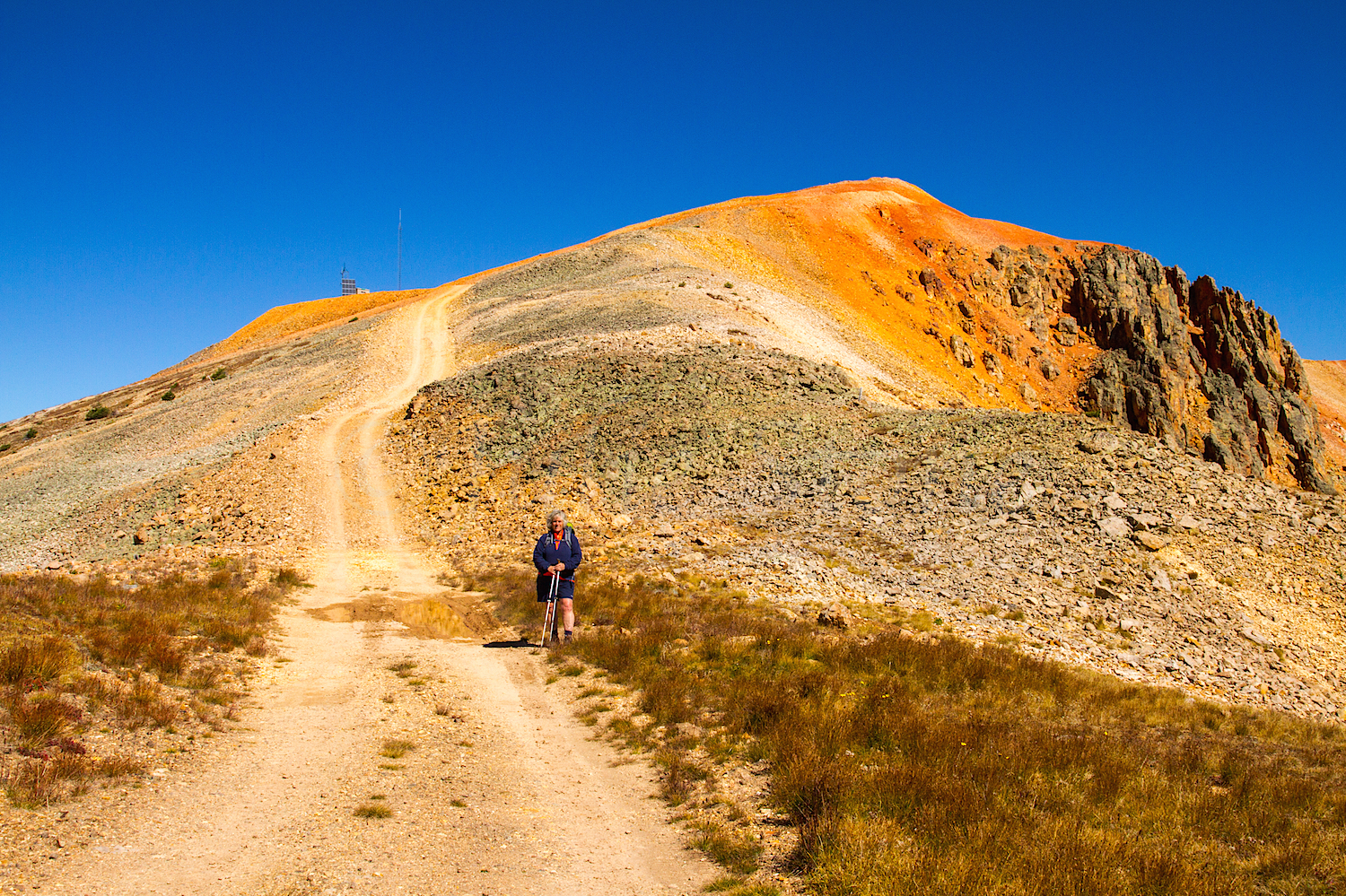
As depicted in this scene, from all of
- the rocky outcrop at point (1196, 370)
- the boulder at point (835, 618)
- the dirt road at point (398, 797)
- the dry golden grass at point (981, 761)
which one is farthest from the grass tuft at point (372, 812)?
the rocky outcrop at point (1196, 370)

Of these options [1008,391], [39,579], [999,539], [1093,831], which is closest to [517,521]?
[39,579]

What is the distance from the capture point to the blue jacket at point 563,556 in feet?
40.4

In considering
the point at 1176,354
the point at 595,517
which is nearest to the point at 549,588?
the point at 595,517

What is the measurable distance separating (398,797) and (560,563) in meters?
5.81

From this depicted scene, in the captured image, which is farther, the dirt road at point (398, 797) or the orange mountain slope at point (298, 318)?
the orange mountain slope at point (298, 318)

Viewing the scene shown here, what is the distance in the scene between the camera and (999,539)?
17609 mm

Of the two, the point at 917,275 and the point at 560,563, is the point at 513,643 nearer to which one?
the point at 560,563

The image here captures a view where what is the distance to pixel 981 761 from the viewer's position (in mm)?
7203

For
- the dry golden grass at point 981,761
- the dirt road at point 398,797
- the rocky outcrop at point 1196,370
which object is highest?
the rocky outcrop at point 1196,370

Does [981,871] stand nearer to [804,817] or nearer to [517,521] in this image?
[804,817]

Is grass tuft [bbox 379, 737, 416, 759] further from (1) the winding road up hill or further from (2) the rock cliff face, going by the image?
(2) the rock cliff face

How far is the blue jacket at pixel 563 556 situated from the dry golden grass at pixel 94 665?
4.16m

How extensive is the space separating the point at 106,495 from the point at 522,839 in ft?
93.8

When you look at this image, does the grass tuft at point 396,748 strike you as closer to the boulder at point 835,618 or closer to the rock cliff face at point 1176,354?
the boulder at point 835,618
